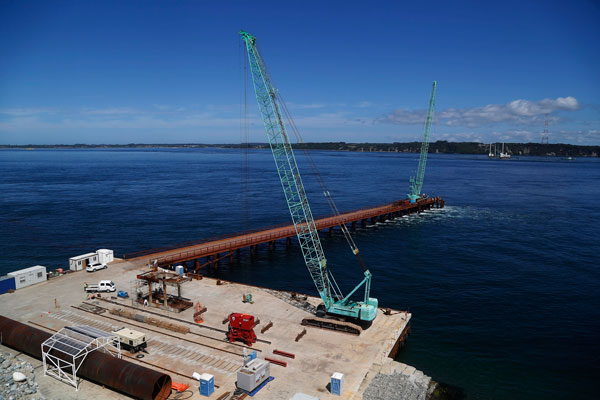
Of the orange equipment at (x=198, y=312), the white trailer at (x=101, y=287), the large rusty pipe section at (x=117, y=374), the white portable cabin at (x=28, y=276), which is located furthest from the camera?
the white portable cabin at (x=28, y=276)

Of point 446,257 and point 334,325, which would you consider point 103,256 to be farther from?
point 446,257

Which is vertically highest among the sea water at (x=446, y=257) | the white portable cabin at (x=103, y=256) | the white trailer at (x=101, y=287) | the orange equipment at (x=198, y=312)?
the white portable cabin at (x=103, y=256)

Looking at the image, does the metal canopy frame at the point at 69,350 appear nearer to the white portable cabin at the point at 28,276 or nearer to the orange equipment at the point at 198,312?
the orange equipment at the point at 198,312

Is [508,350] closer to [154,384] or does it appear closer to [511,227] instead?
[154,384]

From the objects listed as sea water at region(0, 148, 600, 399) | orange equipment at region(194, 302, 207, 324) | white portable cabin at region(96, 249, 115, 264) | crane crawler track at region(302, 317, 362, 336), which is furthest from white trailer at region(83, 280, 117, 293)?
crane crawler track at region(302, 317, 362, 336)

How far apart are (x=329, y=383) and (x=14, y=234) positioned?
8700 cm

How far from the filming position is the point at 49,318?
4147 cm

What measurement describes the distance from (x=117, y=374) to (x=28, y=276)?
100 feet

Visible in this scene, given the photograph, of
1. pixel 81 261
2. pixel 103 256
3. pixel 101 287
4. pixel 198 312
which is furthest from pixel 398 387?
pixel 81 261

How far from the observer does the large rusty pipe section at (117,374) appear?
27656 mm

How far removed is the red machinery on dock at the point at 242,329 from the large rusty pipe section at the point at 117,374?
8917 millimetres

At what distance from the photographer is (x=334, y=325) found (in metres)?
40.5

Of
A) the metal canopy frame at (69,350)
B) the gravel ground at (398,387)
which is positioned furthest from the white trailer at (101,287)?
the gravel ground at (398,387)

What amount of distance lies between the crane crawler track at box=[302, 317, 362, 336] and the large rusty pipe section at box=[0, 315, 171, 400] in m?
16.6
